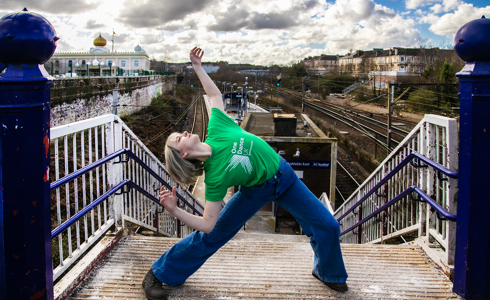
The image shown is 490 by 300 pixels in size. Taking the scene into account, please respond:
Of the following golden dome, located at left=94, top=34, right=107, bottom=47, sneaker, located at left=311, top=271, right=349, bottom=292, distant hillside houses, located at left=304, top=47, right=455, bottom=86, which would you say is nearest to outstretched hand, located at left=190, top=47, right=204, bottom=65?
sneaker, located at left=311, top=271, right=349, bottom=292

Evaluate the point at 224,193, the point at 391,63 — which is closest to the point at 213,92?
the point at 224,193

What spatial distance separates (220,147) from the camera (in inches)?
86.4

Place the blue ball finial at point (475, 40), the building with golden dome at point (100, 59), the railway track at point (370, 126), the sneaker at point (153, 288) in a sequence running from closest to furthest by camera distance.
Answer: the blue ball finial at point (475, 40), the sneaker at point (153, 288), the railway track at point (370, 126), the building with golden dome at point (100, 59)

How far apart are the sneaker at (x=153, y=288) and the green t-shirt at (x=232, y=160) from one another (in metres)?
0.75

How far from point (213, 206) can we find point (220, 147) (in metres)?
0.35

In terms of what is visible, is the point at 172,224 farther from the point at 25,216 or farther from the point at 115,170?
the point at 25,216

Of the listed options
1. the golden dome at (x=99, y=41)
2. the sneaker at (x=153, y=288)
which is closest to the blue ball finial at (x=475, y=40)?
the sneaker at (x=153, y=288)

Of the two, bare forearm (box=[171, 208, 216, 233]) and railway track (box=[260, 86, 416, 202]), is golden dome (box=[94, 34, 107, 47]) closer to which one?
railway track (box=[260, 86, 416, 202])

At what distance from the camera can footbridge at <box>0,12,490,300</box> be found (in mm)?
1741

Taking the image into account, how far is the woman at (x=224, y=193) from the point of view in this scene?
2.11 m

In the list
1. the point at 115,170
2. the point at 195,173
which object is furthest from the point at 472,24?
the point at 115,170

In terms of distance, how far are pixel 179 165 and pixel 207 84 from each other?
69 cm

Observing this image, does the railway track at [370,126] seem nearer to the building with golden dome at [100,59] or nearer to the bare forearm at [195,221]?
the bare forearm at [195,221]

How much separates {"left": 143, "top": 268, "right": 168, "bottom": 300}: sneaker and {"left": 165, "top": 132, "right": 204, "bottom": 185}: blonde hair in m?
0.76
